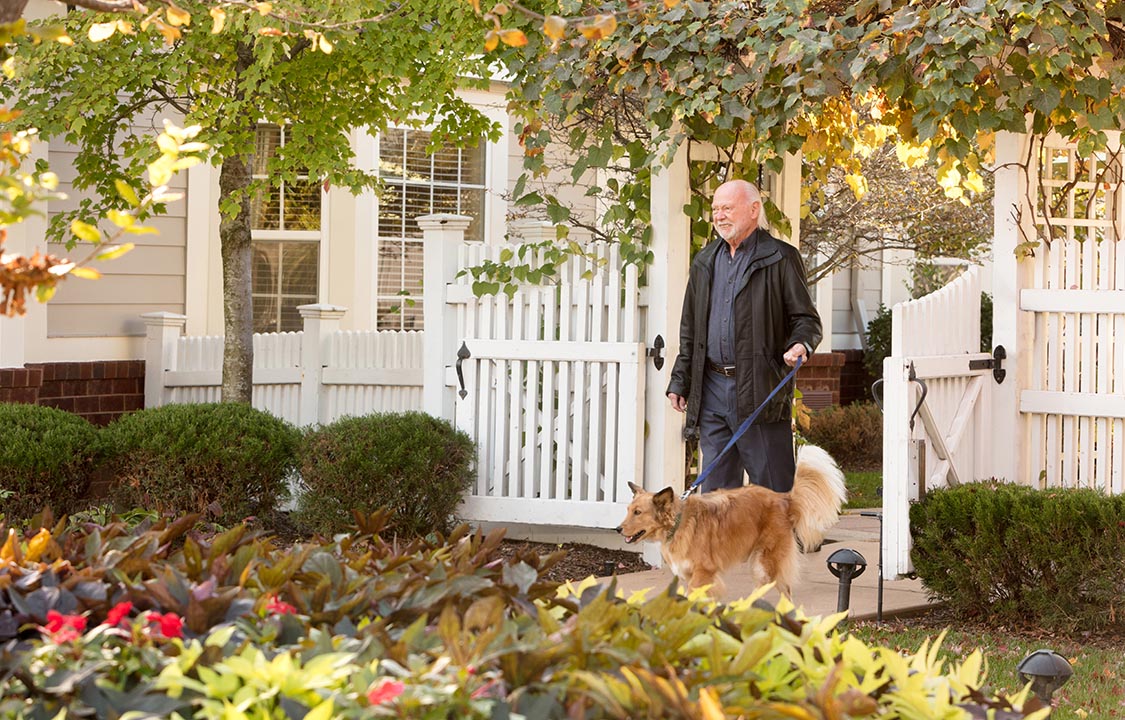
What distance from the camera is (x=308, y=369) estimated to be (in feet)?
33.1

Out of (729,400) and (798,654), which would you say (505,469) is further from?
(798,654)

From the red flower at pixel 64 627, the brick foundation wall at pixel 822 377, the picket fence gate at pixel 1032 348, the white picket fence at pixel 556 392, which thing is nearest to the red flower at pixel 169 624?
the red flower at pixel 64 627

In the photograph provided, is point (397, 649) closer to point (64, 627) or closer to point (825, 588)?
point (64, 627)

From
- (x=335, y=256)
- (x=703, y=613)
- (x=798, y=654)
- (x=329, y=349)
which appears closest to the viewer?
(x=798, y=654)

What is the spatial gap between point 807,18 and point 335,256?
608 cm

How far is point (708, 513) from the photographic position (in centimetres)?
604

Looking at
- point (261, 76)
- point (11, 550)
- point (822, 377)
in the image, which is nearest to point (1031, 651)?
point (11, 550)

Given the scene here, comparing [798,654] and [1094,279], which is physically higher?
[1094,279]

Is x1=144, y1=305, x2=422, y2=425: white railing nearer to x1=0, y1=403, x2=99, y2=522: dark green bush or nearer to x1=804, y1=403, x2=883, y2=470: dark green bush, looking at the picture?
x1=0, y1=403, x2=99, y2=522: dark green bush

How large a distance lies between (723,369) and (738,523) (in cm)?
86

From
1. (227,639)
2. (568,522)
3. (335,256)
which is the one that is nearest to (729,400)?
(568,522)

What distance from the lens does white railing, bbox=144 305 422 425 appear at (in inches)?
386

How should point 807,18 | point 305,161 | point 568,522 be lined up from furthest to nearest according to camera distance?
→ point 305,161 → point 568,522 → point 807,18

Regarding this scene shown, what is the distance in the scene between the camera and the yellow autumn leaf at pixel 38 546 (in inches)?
113
